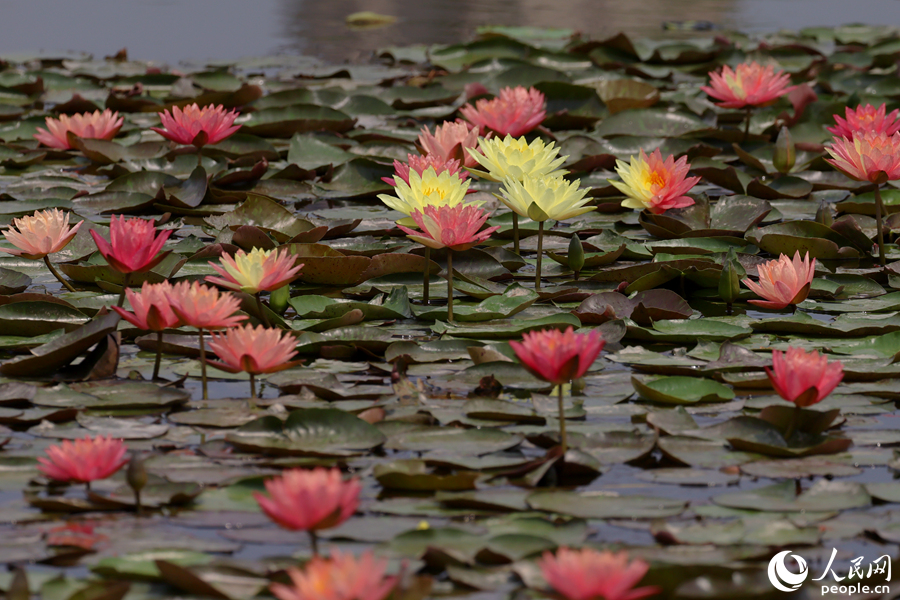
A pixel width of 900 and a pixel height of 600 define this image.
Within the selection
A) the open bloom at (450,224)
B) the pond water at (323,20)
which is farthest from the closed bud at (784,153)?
the pond water at (323,20)

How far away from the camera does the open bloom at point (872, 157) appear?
3.16 metres

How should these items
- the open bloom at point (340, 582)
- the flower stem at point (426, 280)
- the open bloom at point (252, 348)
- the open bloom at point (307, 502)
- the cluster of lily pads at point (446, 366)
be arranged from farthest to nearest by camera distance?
the flower stem at point (426, 280) → the open bloom at point (252, 348) → the cluster of lily pads at point (446, 366) → the open bloom at point (307, 502) → the open bloom at point (340, 582)

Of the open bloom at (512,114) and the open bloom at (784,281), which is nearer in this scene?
the open bloom at (784,281)

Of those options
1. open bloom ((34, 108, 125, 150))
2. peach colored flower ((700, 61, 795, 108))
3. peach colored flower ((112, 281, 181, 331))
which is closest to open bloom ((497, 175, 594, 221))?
peach colored flower ((112, 281, 181, 331))

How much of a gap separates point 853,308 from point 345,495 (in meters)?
2.00

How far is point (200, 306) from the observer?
7.14 ft

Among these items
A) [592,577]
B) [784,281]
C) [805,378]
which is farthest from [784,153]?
[592,577]

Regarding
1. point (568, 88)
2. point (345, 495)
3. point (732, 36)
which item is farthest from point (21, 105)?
point (732, 36)

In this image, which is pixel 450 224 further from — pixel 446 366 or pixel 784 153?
pixel 784 153

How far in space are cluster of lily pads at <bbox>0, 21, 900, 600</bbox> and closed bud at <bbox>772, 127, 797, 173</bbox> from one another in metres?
0.02

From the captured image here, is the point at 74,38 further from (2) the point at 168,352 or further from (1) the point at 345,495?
(1) the point at 345,495

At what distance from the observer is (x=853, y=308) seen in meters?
2.93

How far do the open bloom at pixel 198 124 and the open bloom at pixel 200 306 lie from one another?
1.85m

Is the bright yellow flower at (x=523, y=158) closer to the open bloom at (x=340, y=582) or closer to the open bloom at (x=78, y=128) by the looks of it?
the open bloom at (x=340, y=582)
